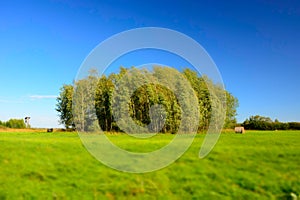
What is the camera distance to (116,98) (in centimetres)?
4897

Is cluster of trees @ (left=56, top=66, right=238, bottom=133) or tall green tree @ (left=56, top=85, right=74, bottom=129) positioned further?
tall green tree @ (left=56, top=85, right=74, bottom=129)

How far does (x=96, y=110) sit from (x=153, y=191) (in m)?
44.8

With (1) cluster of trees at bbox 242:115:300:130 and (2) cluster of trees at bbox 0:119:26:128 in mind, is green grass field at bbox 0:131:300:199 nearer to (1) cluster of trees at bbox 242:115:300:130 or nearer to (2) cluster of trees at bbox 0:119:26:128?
(1) cluster of trees at bbox 242:115:300:130

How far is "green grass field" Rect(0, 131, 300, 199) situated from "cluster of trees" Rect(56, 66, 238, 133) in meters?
24.4

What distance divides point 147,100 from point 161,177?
34286 millimetres

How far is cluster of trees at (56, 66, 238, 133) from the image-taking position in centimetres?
4888

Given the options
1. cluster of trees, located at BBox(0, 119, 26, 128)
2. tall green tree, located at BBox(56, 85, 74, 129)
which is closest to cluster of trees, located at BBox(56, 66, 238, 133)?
tall green tree, located at BBox(56, 85, 74, 129)

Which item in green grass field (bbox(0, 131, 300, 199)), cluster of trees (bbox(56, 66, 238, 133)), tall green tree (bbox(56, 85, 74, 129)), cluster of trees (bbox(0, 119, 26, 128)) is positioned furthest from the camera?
cluster of trees (bbox(0, 119, 26, 128))

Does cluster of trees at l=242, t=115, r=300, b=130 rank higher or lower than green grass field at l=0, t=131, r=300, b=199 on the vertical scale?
higher

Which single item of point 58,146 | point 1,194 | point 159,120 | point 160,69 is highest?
point 160,69

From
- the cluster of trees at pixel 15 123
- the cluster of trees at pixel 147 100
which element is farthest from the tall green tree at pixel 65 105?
the cluster of trees at pixel 15 123

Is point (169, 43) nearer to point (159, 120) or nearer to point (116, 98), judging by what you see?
point (116, 98)

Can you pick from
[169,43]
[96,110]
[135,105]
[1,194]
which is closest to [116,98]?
[135,105]

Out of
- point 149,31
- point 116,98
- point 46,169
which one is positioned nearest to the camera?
point 46,169
